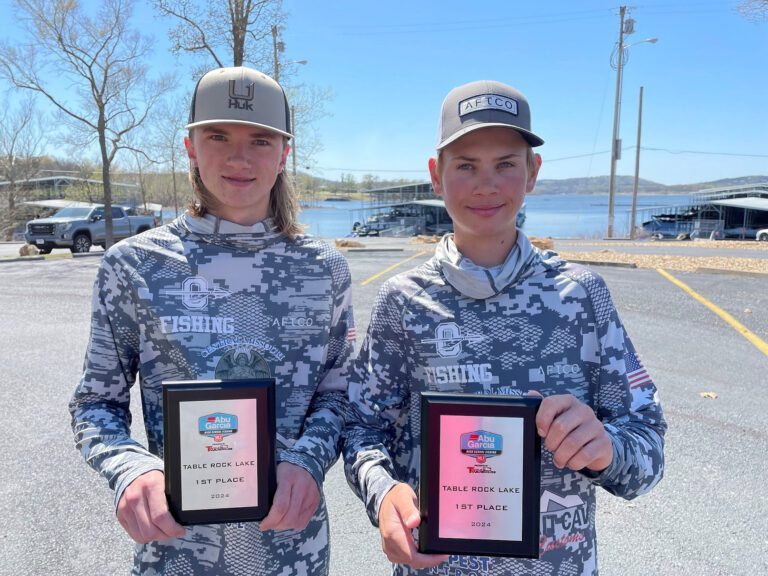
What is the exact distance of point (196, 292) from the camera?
1.65 meters

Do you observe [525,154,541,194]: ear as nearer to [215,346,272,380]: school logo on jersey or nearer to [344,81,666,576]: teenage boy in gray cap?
[344,81,666,576]: teenage boy in gray cap

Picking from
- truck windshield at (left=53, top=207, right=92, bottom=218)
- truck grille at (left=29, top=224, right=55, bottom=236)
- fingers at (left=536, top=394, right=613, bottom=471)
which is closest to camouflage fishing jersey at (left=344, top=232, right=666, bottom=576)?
fingers at (left=536, top=394, right=613, bottom=471)

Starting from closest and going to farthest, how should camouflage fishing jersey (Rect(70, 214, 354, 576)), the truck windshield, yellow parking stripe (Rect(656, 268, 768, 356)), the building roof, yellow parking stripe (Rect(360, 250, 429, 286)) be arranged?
camouflage fishing jersey (Rect(70, 214, 354, 576)), yellow parking stripe (Rect(656, 268, 768, 356)), yellow parking stripe (Rect(360, 250, 429, 286)), the truck windshield, the building roof

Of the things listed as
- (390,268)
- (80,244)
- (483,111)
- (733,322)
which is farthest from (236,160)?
(80,244)

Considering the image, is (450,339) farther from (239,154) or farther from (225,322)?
(239,154)

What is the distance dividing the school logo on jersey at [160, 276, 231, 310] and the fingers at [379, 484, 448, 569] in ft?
2.44

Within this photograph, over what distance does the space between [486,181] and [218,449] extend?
37.7 inches

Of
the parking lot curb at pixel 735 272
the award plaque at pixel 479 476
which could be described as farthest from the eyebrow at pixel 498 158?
the parking lot curb at pixel 735 272

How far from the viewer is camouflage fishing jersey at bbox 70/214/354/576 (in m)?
1.58

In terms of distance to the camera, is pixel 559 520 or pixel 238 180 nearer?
pixel 559 520

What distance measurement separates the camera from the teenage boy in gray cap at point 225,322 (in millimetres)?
1585

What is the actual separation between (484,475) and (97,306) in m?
1.16

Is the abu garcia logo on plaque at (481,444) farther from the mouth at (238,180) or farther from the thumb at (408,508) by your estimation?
the mouth at (238,180)

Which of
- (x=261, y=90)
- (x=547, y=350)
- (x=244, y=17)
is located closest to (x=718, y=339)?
(x=547, y=350)
